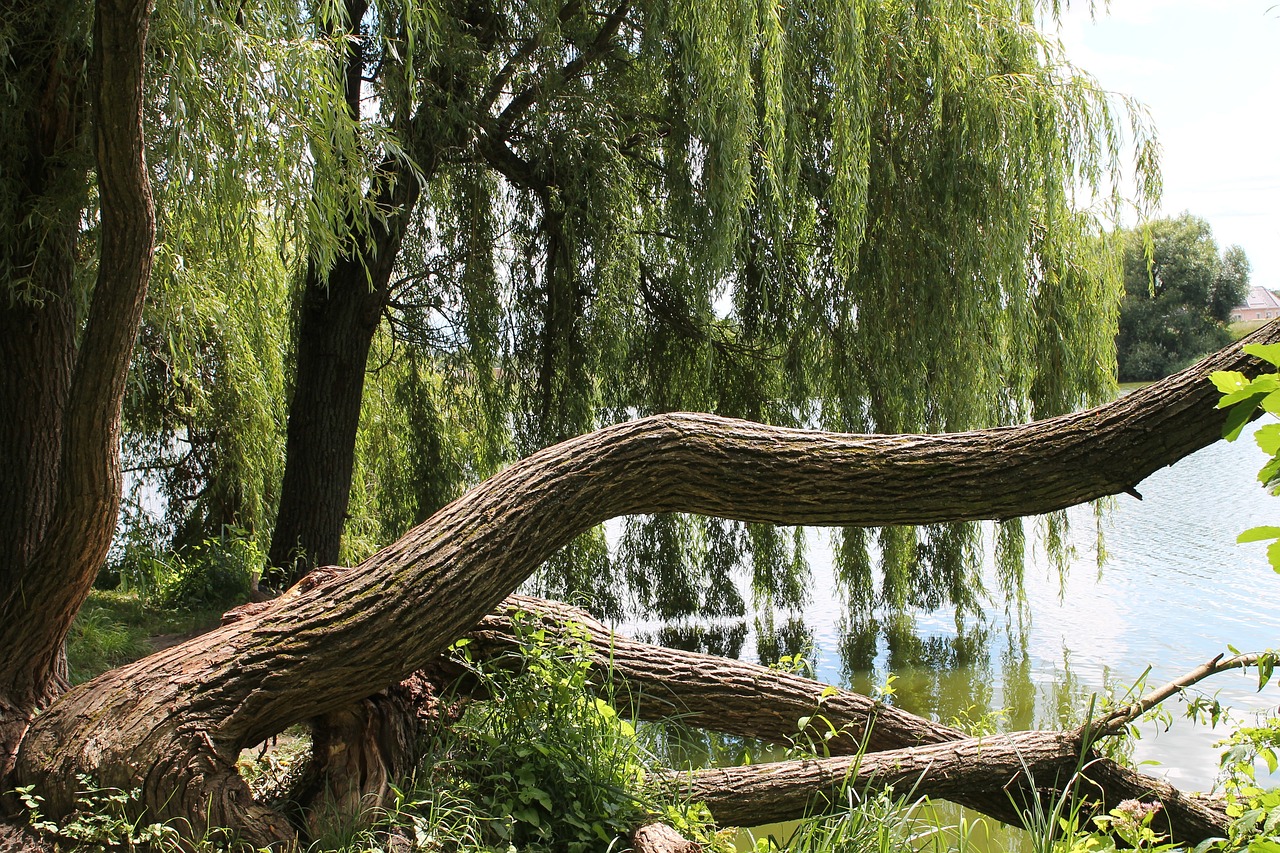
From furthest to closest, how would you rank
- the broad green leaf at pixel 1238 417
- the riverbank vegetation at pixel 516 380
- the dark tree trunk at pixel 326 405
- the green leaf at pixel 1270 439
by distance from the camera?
1. the dark tree trunk at pixel 326 405
2. the riverbank vegetation at pixel 516 380
3. the broad green leaf at pixel 1238 417
4. the green leaf at pixel 1270 439

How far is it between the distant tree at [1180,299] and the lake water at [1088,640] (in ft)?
49.9

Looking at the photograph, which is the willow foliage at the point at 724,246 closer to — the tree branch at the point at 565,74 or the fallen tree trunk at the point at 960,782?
the tree branch at the point at 565,74

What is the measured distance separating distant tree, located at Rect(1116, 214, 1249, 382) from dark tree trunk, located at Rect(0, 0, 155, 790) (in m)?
23.8

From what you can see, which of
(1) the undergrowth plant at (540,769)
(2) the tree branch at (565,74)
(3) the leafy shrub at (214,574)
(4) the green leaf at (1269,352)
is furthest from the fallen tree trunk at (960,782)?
(3) the leafy shrub at (214,574)

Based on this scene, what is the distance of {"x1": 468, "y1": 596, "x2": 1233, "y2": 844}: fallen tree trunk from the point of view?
2836mm

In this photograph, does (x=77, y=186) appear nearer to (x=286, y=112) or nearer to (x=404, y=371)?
(x=286, y=112)

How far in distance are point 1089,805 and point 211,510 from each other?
5.94 meters

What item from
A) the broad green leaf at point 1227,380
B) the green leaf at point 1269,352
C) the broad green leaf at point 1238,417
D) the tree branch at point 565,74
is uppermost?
the tree branch at point 565,74

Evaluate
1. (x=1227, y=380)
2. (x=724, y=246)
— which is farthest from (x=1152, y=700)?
(x=724, y=246)

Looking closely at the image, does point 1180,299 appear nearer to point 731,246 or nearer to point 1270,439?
point 731,246

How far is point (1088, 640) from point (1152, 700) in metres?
4.80

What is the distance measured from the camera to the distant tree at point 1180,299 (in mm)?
24016

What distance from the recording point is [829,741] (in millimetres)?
3287

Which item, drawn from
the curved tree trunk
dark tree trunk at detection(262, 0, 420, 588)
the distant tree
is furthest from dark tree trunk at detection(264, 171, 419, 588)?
the distant tree
